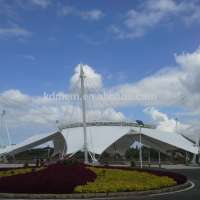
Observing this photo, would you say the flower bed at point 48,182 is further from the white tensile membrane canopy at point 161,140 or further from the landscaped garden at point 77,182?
the white tensile membrane canopy at point 161,140

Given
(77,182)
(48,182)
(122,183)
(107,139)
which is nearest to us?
(48,182)

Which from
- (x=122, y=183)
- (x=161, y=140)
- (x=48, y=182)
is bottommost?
(x=122, y=183)

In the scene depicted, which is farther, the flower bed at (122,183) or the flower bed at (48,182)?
the flower bed at (122,183)

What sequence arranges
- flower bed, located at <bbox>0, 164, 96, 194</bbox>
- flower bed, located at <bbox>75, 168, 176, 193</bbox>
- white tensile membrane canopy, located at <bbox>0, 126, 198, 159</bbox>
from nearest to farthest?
flower bed, located at <bbox>0, 164, 96, 194</bbox>
flower bed, located at <bbox>75, 168, 176, 193</bbox>
white tensile membrane canopy, located at <bbox>0, 126, 198, 159</bbox>

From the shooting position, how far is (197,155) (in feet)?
230

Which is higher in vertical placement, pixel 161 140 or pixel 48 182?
pixel 161 140

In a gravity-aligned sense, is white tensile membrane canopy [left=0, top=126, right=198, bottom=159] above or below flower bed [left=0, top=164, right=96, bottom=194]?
above

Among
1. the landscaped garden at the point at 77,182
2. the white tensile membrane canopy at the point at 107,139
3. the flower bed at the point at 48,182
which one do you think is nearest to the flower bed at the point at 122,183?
the landscaped garden at the point at 77,182

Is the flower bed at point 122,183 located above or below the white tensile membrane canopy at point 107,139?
below

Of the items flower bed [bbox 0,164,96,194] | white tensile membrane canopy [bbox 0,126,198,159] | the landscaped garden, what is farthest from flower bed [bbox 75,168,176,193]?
white tensile membrane canopy [bbox 0,126,198,159]

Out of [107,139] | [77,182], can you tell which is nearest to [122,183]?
[77,182]

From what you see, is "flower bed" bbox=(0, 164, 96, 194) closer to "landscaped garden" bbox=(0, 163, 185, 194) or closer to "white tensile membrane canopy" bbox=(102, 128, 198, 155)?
"landscaped garden" bbox=(0, 163, 185, 194)

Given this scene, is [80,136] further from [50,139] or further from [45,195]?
[45,195]

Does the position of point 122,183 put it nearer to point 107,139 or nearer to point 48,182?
point 48,182
